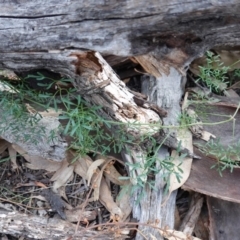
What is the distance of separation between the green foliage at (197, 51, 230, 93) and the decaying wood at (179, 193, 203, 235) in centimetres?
53

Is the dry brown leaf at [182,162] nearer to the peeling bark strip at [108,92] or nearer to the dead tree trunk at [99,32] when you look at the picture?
the peeling bark strip at [108,92]

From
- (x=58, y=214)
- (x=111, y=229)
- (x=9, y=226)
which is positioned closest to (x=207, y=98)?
(x=111, y=229)

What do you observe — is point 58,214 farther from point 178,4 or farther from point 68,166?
point 178,4

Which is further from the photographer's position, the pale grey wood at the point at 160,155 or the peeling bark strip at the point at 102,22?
the pale grey wood at the point at 160,155

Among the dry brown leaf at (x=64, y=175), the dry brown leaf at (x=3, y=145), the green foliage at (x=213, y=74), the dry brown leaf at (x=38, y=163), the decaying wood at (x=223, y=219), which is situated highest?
the green foliage at (x=213, y=74)

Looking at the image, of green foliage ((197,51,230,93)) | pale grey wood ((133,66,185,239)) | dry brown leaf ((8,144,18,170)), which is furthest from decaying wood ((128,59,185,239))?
dry brown leaf ((8,144,18,170))

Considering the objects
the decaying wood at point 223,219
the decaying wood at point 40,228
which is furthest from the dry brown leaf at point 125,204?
the decaying wood at point 223,219

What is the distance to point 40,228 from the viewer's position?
197cm

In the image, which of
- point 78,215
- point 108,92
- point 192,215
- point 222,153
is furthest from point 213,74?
point 78,215

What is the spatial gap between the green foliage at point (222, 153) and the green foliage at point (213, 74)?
0.26m

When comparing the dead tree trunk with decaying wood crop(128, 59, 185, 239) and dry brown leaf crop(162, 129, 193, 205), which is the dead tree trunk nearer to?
decaying wood crop(128, 59, 185, 239)

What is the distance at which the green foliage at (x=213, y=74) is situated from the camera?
1.80 meters

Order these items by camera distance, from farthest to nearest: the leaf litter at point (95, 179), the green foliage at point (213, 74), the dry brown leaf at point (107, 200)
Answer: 1. the dry brown leaf at point (107, 200)
2. the leaf litter at point (95, 179)
3. the green foliage at point (213, 74)

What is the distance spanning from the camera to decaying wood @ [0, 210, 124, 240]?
6.36 ft
